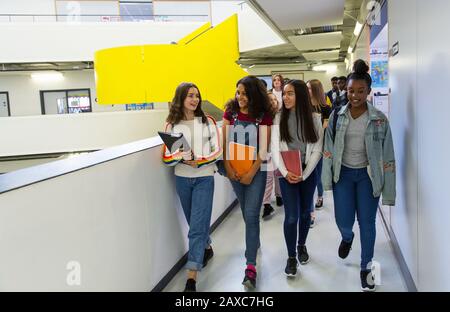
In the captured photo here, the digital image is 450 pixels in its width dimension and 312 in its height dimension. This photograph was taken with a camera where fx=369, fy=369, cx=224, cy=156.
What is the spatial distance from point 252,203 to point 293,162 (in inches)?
16.6

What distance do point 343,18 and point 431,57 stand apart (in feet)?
15.8

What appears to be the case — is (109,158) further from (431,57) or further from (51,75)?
(51,75)

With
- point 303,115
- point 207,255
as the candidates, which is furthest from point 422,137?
point 207,255

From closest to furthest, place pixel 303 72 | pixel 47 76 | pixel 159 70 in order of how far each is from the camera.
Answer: pixel 159 70, pixel 303 72, pixel 47 76

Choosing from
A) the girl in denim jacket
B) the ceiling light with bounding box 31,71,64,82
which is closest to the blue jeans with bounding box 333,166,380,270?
the girl in denim jacket

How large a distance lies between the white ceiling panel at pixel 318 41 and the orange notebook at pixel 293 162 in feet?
17.4

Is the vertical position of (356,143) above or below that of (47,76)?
below

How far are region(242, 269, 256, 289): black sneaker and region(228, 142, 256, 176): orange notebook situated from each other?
0.71m

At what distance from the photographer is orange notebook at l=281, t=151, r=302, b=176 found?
266cm

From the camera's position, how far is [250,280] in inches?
102

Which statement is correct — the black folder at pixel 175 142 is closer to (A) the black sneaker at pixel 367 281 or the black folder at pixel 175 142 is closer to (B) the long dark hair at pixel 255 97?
(B) the long dark hair at pixel 255 97

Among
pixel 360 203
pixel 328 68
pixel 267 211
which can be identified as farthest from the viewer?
pixel 328 68

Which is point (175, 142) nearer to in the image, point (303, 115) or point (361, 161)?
point (303, 115)

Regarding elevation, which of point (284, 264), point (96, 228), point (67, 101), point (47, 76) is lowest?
point (284, 264)
